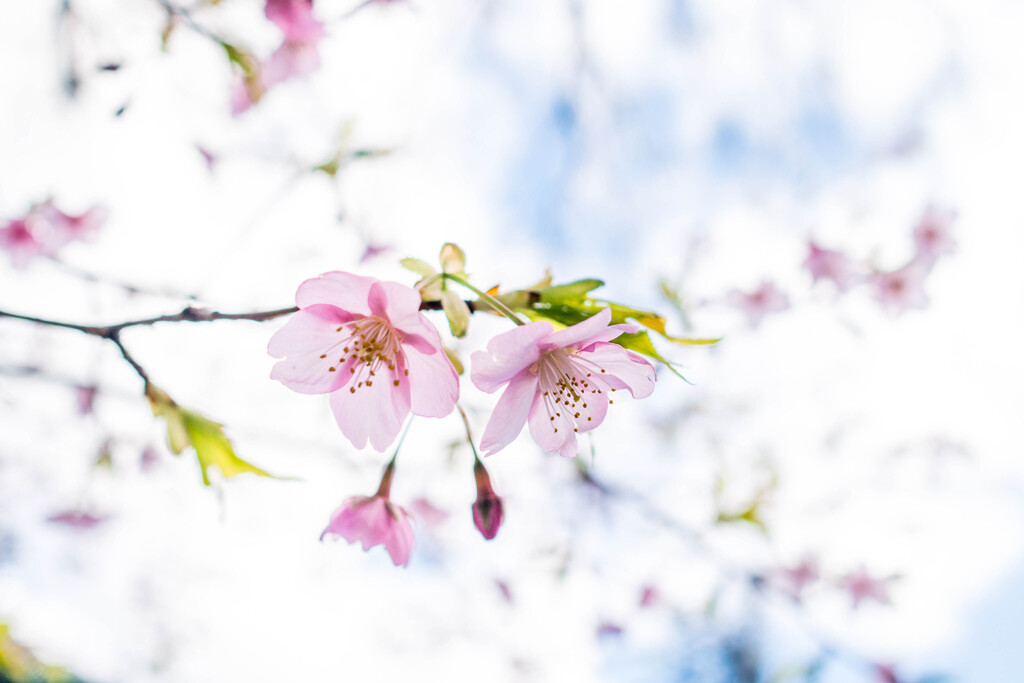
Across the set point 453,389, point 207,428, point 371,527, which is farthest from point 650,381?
point 207,428

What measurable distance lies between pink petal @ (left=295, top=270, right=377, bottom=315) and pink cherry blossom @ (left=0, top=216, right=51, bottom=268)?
2.44 m

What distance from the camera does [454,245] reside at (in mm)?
737

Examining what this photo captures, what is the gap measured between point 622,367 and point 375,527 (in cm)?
51

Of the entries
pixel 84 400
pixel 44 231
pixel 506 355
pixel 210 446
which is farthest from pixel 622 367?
pixel 44 231

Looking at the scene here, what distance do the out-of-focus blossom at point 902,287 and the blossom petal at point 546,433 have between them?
257 centimetres

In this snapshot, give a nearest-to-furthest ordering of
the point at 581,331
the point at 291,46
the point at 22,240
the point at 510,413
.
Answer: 1. the point at 581,331
2. the point at 510,413
3. the point at 291,46
4. the point at 22,240

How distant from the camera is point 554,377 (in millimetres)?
912

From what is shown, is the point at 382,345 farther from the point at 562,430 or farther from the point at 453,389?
the point at 562,430

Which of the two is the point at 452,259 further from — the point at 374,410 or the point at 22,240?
the point at 22,240

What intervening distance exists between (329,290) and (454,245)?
0.19 m

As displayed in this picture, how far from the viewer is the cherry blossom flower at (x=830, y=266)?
2.72m

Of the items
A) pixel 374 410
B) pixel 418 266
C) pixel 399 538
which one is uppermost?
pixel 418 266

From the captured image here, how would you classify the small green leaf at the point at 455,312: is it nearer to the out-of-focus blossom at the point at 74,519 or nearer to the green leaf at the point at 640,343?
the green leaf at the point at 640,343

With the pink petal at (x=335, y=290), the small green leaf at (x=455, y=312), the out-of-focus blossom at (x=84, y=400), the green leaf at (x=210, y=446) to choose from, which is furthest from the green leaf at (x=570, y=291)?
the out-of-focus blossom at (x=84, y=400)
